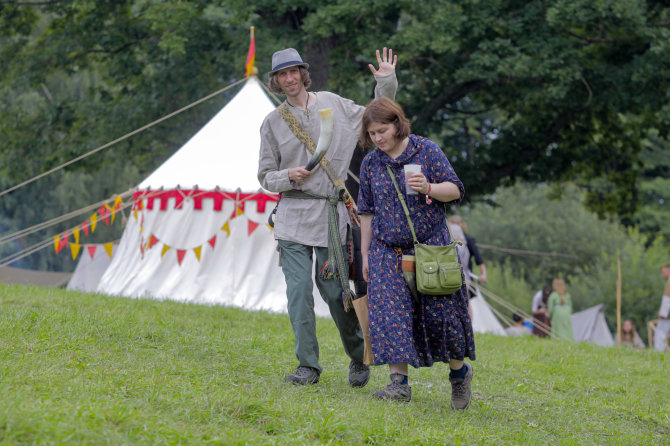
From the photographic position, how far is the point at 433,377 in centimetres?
584

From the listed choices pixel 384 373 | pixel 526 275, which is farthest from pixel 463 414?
pixel 526 275

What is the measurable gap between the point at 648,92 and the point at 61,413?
12.5 metres

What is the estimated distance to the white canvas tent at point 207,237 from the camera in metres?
10.3

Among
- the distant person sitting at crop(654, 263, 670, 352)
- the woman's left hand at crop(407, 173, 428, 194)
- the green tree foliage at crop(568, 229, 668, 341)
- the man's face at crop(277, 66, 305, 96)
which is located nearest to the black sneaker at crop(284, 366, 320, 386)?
the woman's left hand at crop(407, 173, 428, 194)

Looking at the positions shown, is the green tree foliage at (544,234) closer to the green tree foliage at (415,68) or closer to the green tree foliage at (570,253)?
the green tree foliage at (570,253)

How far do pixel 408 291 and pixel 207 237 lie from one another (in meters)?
6.48

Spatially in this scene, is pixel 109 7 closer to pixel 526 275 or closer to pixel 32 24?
pixel 32 24

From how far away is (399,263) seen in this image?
4.34 meters

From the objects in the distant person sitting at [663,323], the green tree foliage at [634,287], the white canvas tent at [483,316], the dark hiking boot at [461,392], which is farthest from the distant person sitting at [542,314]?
the dark hiking boot at [461,392]

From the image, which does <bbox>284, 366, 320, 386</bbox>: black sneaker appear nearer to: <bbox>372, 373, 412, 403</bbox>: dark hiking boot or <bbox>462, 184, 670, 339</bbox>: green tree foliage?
<bbox>372, 373, 412, 403</bbox>: dark hiking boot

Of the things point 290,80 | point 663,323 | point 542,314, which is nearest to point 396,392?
point 290,80

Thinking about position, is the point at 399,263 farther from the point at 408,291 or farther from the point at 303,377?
the point at 303,377

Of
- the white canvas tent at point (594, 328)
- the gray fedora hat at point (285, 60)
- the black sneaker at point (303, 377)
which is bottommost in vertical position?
the white canvas tent at point (594, 328)

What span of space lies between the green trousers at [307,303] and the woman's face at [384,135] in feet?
2.23
